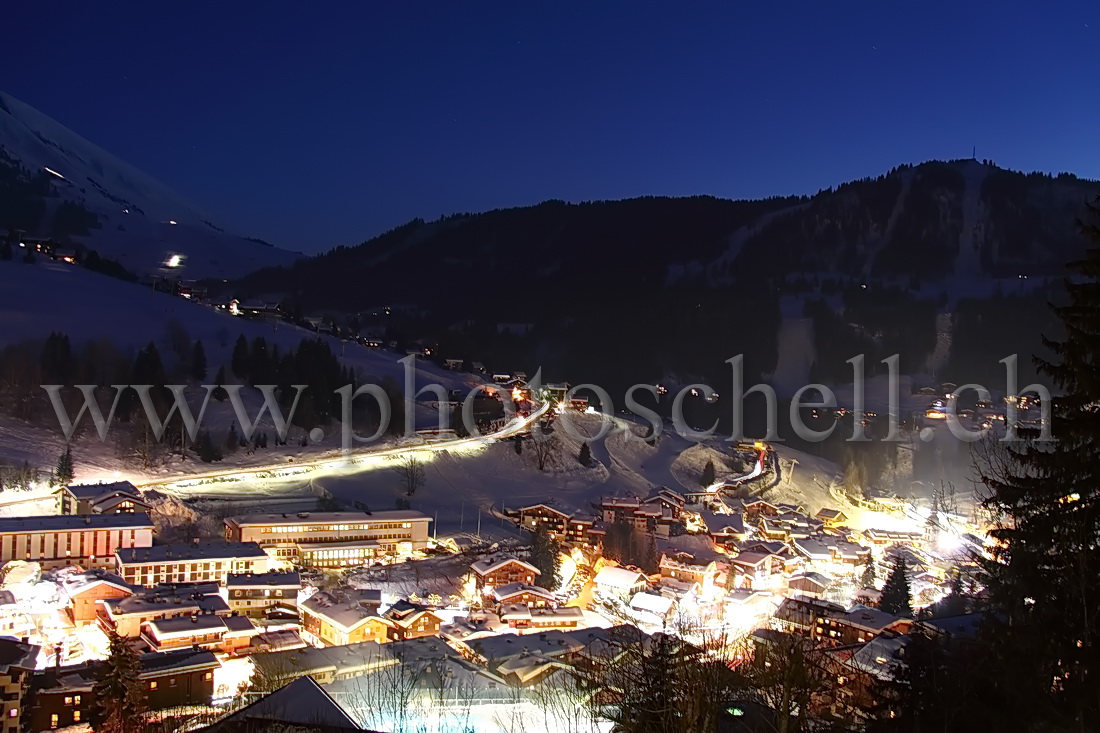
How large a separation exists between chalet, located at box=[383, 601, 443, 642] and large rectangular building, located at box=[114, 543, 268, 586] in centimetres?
306

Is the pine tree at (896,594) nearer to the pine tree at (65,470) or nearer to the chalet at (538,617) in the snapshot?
the chalet at (538,617)

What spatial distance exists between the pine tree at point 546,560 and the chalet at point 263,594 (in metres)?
4.25

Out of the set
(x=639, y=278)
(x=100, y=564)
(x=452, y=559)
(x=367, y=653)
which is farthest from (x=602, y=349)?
(x=367, y=653)

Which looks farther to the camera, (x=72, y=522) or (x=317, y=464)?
(x=317, y=464)

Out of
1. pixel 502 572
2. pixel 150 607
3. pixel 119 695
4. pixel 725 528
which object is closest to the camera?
pixel 119 695

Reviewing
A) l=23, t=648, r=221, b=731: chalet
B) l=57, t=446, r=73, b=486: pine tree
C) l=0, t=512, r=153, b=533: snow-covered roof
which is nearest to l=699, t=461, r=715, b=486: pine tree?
l=0, t=512, r=153, b=533: snow-covered roof

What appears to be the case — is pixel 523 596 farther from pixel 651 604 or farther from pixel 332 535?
pixel 332 535

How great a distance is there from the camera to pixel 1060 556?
351 centimetres

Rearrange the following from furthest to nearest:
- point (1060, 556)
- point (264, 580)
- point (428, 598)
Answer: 1. point (428, 598)
2. point (264, 580)
3. point (1060, 556)

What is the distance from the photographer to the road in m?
18.1

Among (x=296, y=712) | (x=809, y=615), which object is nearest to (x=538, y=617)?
(x=809, y=615)

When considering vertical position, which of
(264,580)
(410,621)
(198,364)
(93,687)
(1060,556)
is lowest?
(410,621)

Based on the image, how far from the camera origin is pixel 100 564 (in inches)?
551

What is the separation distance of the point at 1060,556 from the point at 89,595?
11.5 meters
